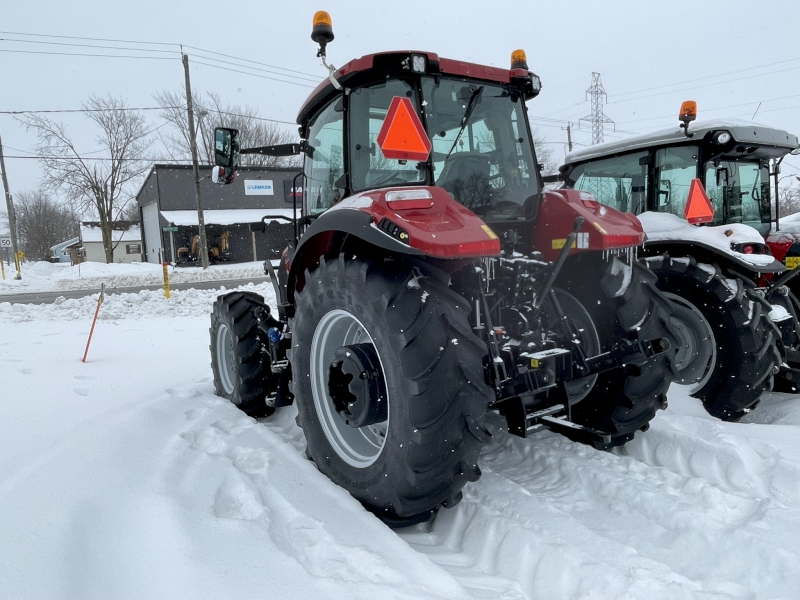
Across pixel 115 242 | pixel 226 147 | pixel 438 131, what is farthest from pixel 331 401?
pixel 115 242

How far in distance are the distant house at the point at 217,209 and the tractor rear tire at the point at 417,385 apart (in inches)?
1060

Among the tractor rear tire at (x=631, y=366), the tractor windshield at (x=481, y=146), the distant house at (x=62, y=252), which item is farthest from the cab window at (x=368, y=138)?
the distant house at (x=62, y=252)

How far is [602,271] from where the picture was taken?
2.92m

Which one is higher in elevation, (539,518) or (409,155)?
(409,155)

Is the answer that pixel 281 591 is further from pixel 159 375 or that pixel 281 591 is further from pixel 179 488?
pixel 159 375

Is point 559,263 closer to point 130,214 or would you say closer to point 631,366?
point 631,366

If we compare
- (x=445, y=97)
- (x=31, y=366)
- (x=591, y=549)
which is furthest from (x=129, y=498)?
(x=31, y=366)

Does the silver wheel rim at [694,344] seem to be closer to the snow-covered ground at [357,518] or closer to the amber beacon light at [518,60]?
the snow-covered ground at [357,518]

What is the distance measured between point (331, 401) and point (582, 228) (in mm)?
1602

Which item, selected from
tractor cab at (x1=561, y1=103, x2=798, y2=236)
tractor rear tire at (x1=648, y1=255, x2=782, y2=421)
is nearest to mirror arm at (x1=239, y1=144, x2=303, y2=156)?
tractor cab at (x1=561, y1=103, x2=798, y2=236)

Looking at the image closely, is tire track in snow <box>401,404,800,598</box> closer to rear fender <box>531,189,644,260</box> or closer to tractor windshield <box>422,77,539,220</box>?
rear fender <box>531,189,644,260</box>

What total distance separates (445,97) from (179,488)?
2.41 m

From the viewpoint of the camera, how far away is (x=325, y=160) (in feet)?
11.1

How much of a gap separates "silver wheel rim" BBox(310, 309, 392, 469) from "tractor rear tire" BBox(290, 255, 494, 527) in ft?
0.96
